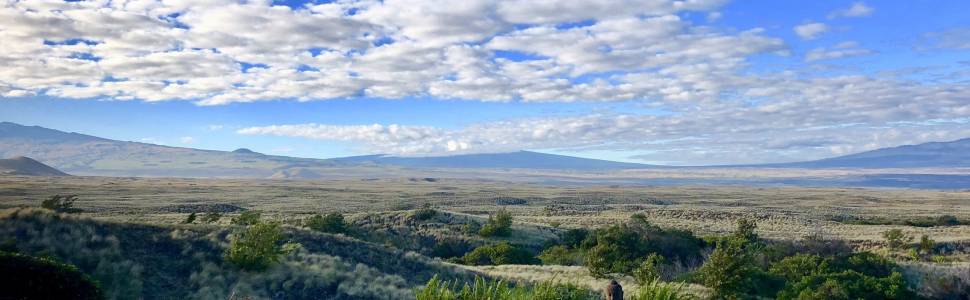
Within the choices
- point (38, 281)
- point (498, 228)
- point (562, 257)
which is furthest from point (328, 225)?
point (38, 281)

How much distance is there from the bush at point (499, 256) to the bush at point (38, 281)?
19.9 metres

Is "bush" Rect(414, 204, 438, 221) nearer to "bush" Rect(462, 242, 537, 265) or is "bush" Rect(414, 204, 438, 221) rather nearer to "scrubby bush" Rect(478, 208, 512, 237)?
A: "scrubby bush" Rect(478, 208, 512, 237)

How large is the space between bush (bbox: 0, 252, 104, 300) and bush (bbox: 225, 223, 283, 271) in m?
6.35

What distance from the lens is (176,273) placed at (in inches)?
669

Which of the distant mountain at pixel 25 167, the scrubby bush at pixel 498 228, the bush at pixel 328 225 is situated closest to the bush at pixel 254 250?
the bush at pixel 328 225

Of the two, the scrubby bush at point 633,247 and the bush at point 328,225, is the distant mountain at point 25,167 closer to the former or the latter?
the bush at point 328,225

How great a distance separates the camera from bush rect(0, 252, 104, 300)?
10852 millimetres

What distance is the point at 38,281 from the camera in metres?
11.1

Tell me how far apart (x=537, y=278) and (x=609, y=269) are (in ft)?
12.6

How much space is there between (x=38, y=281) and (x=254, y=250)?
7.52 metres

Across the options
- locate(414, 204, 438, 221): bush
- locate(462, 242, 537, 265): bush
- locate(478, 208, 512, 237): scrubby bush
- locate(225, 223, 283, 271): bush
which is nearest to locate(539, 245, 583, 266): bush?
locate(462, 242, 537, 265): bush

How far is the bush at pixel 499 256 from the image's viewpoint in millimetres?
30000

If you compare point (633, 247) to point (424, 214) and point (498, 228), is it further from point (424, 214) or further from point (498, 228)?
point (424, 214)

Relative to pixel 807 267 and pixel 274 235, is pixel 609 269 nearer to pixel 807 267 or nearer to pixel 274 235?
pixel 807 267
